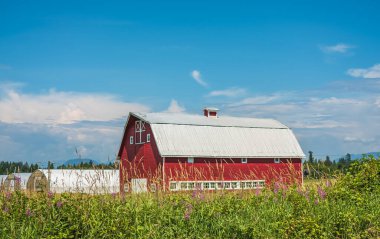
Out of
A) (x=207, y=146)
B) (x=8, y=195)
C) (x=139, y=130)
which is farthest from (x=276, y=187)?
(x=139, y=130)

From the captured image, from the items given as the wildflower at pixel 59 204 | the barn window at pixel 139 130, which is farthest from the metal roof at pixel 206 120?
the wildflower at pixel 59 204

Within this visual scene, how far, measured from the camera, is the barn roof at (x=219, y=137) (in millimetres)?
30891

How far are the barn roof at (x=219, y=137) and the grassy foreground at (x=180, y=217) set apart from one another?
19.1 metres

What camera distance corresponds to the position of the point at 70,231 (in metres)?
Answer: 8.11

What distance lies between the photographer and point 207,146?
31750 millimetres

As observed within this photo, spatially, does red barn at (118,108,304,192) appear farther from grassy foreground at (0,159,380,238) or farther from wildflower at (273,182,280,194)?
grassy foreground at (0,159,380,238)

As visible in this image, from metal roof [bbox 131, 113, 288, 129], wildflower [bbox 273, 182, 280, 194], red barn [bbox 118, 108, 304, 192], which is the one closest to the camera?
wildflower [bbox 273, 182, 280, 194]

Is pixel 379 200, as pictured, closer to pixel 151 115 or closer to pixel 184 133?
pixel 184 133

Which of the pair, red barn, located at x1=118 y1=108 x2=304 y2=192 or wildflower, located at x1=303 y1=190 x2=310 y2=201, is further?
red barn, located at x1=118 y1=108 x2=304 y2=192

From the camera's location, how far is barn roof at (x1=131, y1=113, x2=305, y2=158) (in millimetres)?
30891

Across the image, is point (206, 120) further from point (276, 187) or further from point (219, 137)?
point (276, 187)

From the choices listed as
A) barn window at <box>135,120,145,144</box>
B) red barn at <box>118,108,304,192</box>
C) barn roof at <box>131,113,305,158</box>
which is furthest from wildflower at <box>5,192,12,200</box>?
barn window at <box>135,120,145,144</box>

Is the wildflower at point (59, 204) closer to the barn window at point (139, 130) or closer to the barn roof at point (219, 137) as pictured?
the barn roof at point (219, 137)

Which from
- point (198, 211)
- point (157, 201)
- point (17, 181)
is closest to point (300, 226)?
point (198, 211)
